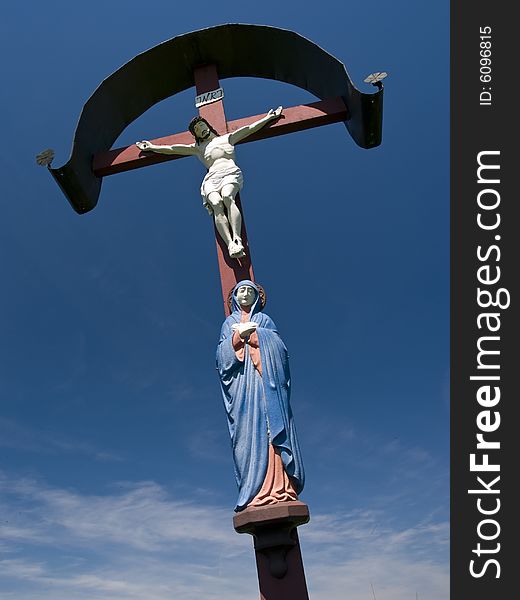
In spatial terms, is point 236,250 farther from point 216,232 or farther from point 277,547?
point 277,547

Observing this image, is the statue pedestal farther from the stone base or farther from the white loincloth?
the white loincloth

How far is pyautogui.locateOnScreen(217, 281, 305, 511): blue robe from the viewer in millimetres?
3764

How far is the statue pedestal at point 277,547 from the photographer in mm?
3531

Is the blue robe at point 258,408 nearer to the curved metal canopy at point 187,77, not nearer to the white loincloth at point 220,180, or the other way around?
the white loincloth at point 220,180

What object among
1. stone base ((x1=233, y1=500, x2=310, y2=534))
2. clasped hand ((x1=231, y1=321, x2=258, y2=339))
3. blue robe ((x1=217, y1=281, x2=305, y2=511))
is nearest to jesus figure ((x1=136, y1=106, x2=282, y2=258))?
clasped hand ((x1=231, y1=321, x2=258, y2=339))

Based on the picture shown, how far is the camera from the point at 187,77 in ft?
19.8

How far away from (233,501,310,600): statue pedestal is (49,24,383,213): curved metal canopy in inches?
131

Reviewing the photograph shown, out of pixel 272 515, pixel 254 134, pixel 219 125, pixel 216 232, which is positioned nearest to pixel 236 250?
pixel 216 232

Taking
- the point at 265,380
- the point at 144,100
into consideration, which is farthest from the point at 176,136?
the point at 265,380

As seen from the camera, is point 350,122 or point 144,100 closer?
point 350,122

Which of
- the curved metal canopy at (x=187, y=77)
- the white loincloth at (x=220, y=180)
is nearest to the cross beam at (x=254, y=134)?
the curved metal canopy at (x=187, y=77)

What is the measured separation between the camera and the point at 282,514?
3.50 metres

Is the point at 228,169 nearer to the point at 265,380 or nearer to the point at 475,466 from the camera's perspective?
the point at 265,380

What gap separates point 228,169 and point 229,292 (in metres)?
1.16
